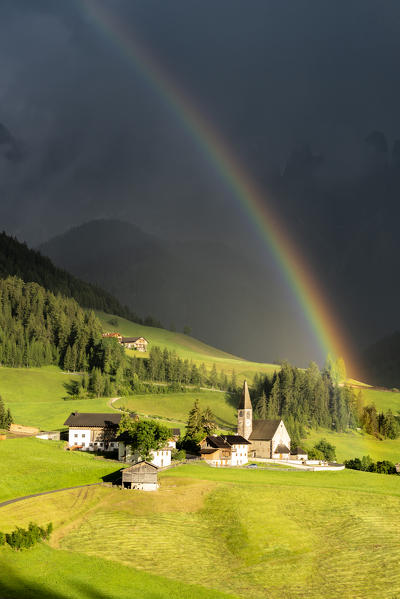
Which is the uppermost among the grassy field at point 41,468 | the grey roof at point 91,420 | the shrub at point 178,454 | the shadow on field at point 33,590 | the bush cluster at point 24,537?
the grey roof at point 91,420

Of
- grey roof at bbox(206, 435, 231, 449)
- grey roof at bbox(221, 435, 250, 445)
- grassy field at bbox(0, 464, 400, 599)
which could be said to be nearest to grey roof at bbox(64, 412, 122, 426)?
grey roof at bbox(206, 435, 231, 449)

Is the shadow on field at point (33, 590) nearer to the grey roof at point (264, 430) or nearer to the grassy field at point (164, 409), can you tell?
the grey roof at point (264, 430)

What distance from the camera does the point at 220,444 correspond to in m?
134

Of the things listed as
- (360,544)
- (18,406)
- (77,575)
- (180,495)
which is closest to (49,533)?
(77,575)

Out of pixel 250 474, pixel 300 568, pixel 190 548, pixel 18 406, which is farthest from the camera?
pixel 18 406

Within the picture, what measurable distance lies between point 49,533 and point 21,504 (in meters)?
10.8

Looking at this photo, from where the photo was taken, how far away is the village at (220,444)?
121 m

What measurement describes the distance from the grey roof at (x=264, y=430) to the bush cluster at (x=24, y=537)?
88.7 metres

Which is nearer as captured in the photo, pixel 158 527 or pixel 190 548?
pixel 190 548

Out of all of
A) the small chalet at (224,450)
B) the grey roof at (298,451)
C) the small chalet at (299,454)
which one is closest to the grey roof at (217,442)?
the small chalet at (224,450)

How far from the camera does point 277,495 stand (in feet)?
304

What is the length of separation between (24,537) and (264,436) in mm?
93663

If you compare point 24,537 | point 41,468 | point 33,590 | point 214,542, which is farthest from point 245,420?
point 33,590

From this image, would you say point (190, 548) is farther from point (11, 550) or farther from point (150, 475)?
point (150, 475)
